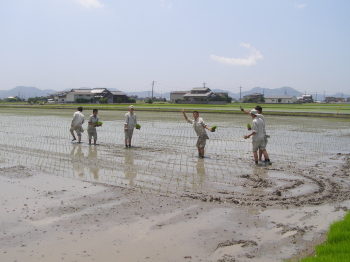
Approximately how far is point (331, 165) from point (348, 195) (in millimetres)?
3057

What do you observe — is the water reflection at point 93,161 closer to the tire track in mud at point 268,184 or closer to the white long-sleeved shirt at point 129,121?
the tire track in mud at point 268,184

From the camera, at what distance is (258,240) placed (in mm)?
4590

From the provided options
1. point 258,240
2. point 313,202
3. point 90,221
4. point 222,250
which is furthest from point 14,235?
point 313,202

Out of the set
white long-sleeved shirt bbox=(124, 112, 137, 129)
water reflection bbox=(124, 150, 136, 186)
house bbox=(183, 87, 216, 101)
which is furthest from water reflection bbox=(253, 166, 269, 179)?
house bbox=(183, 87, 216, 101)

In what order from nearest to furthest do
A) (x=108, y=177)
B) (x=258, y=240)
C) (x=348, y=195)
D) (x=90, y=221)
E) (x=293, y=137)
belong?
(x=258, y=240) < (x=90, y=221) < (x=348, y=195) < (x=108, y=177) < (x=293, y=137)

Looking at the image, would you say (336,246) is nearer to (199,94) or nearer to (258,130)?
(258,130)

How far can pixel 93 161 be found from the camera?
973 cm

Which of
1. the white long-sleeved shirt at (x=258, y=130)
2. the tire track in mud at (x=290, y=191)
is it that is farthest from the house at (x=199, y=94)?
the tire track in mud at (x=290, y=191)

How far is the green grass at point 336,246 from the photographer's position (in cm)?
375

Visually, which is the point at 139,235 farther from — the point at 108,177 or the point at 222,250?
the point at 108,177

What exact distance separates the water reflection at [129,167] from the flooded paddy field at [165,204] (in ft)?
0.09

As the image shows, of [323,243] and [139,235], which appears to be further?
[139,235]

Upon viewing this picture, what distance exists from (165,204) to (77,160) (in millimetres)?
4650

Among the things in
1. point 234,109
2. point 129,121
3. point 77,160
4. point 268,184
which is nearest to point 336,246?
point 268,184
